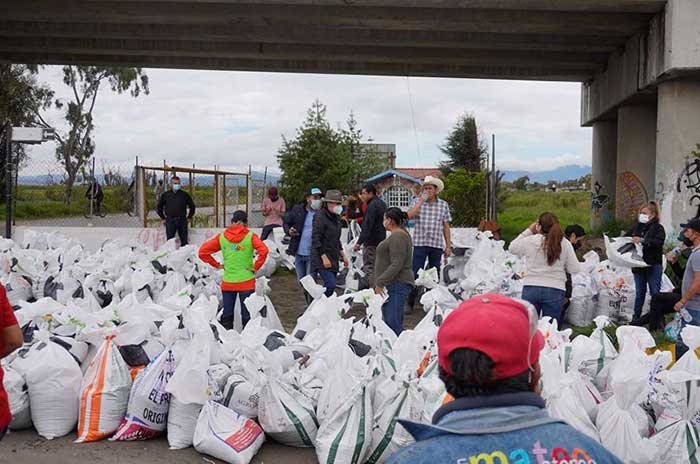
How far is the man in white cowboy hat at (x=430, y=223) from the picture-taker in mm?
8844

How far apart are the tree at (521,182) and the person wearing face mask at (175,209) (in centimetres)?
3536

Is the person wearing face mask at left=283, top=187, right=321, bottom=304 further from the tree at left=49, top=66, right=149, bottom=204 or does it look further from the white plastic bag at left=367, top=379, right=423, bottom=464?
the tree at left=49, top=66, right=149, bottom=204

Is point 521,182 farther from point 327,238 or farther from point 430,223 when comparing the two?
point 327,238

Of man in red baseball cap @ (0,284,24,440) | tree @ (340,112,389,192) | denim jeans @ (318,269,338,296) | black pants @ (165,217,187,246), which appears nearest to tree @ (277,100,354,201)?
tree @ (340,112,389,192)

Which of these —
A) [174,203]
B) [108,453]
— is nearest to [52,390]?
[108,453]

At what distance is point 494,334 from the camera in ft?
4.80

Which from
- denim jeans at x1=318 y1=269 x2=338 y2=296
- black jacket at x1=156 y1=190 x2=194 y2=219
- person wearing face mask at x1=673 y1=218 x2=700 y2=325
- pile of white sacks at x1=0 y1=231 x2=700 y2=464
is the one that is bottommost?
pile of white sacks at x1=0 y1=231 x2=700 y2=464

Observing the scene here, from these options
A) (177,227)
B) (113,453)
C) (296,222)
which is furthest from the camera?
(177,227)

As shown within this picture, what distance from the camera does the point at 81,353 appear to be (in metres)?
5.05

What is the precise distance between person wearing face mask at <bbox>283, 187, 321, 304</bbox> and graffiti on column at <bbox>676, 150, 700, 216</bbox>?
25.3 ft

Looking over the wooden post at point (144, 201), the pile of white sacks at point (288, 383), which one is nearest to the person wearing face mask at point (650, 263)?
the pile of white sacks at point (288, 383)

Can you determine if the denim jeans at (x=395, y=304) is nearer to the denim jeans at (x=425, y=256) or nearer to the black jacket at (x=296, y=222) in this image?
the denim jeans at (x=425, y=256)

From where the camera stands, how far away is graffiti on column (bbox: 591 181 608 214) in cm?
2120

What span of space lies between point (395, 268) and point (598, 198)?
636 inches
